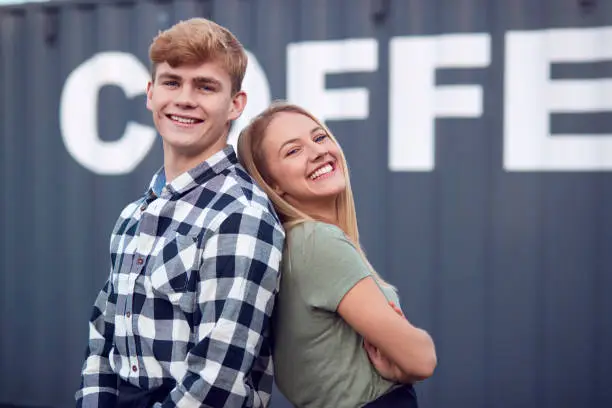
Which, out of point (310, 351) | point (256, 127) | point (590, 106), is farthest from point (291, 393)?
point (590, 106)

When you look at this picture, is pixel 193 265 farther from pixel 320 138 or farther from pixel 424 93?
pixel 424 93

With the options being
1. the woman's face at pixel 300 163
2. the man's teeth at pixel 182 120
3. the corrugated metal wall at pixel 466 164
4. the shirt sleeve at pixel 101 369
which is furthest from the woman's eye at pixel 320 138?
the corrugated metal wall at pixel 466 164

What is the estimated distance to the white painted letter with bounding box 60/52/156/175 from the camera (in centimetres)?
408

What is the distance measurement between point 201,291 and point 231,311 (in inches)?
3.0

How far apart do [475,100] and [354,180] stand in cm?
74

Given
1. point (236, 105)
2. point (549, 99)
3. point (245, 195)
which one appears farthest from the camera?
point (549, 99)

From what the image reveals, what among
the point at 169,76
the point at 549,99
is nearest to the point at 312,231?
the point at 169,76

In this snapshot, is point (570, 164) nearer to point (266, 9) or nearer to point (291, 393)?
point (266, 9)

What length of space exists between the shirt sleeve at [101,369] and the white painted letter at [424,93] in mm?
2238

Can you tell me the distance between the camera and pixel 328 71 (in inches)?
145

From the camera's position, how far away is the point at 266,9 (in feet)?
12.5

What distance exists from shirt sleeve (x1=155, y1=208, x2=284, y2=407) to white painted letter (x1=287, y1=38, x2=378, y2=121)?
7.79 ft

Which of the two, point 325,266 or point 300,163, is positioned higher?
point 300,163

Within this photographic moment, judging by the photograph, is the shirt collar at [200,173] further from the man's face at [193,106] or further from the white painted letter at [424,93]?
the white painted letter at [424,93]
